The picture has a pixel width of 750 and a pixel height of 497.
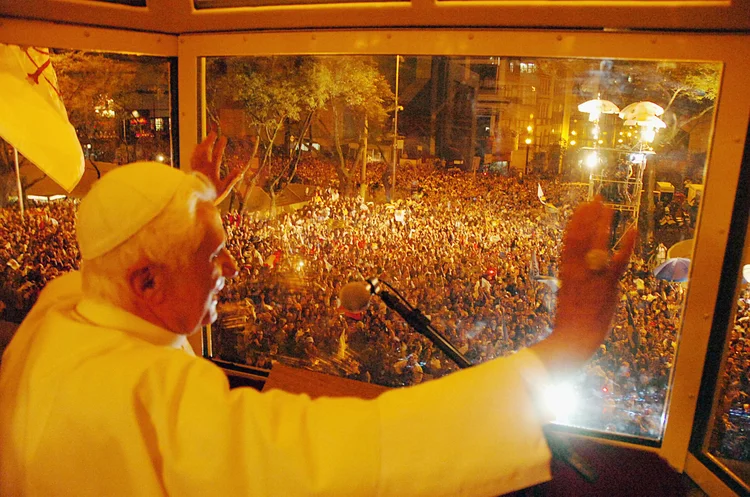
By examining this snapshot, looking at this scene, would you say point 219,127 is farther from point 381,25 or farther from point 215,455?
point 215,455

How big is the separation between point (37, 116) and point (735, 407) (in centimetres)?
387

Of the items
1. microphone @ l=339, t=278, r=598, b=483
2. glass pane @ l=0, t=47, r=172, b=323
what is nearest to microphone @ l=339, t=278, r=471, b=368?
microphone @ l=339, t=278, r=598, b=483

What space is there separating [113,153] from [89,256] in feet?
7.23

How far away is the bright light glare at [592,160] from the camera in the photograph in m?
2.31

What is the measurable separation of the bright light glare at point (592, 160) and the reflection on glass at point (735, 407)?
890mm

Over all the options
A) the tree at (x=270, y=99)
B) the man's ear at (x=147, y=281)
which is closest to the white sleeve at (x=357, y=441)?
the man's ear at (x=147, y=281)

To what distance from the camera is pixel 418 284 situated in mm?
2729

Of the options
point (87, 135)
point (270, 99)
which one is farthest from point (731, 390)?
point (87, 135)

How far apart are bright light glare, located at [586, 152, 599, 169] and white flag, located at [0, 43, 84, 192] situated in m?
2.74

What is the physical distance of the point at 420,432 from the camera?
720mm

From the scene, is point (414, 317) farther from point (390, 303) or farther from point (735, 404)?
point (735, 404)

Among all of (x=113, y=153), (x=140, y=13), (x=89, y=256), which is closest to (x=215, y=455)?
(x=89, y=256)

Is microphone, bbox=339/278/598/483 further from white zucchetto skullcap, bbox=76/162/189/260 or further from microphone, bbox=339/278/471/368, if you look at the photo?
white zucchetto skullcap, bbox=76/162/189/260

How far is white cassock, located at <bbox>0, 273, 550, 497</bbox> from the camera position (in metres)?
0.71
